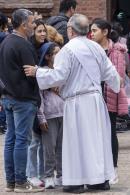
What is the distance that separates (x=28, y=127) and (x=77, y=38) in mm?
1078

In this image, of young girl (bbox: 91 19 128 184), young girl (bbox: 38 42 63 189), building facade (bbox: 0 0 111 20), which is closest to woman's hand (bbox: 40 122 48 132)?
young girl (bbox: 38 42 63 189)

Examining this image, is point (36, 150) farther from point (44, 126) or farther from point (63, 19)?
point (63, 19)

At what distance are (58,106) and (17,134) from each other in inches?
22.7

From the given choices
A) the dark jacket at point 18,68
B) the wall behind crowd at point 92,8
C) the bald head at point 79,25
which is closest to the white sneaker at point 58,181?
the dark jacket at point 18,68

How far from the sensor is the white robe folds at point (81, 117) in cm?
842

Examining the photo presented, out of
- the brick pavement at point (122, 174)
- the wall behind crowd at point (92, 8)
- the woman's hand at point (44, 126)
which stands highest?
the wall behind crowd at point (92, 8)

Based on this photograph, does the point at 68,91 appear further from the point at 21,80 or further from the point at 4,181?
the point at 4,181

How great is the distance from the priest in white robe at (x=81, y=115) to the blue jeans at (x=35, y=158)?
509mm

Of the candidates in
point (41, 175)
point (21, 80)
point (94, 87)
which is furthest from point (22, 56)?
point (41, 175)

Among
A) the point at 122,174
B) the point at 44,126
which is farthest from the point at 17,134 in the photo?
the point at 122,174

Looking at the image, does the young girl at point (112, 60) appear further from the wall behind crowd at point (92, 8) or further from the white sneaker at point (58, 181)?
the wall behind crowd at point (92, 8)

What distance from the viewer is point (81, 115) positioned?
8469 mm

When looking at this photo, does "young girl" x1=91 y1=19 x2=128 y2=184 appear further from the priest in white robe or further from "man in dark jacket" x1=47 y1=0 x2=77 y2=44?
"man in dark jacket" x1=47 y1=0 x2=77 y2=44

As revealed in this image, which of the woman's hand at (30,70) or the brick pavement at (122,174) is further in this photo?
the brick pavement at (122,174)
